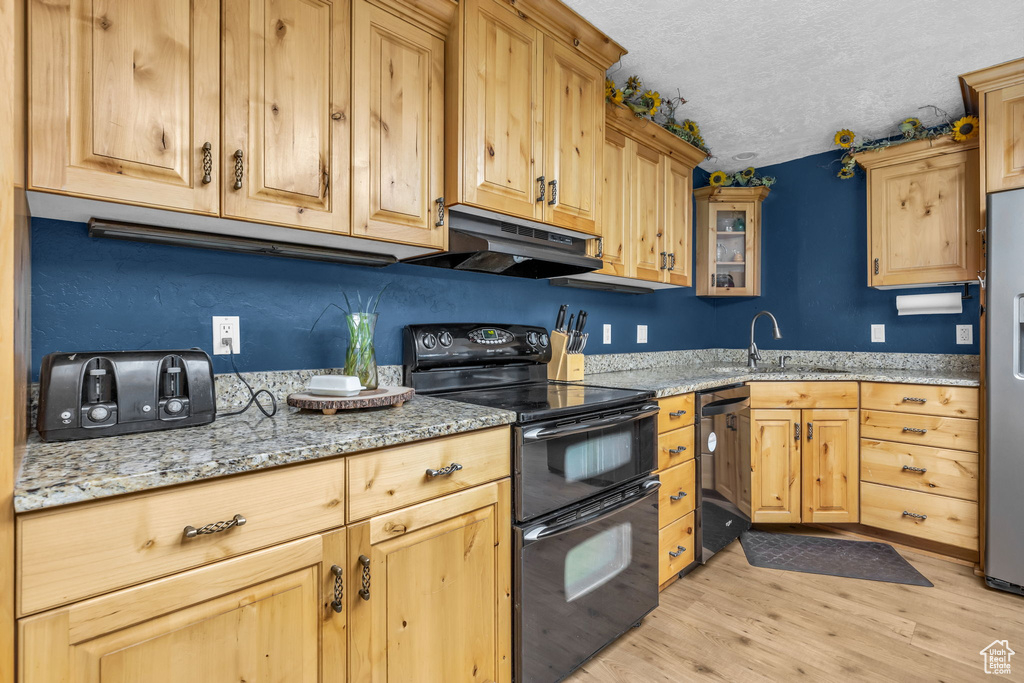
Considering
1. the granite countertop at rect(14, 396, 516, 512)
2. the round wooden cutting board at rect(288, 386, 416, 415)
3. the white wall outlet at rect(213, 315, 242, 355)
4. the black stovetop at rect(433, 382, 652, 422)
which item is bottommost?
the granite countertop at rect(14, 396, 516, 512)

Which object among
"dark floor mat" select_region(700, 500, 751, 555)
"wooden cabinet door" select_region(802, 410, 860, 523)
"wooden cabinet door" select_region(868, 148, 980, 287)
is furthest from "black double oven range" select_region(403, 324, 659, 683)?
"wooden cabinet door" select_region(868, 148, 980, 287)

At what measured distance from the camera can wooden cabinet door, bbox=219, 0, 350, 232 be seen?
1259 mm

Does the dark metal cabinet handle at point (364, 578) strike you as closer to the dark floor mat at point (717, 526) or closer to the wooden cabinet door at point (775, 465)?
the dark floor mat at point (717, 526)

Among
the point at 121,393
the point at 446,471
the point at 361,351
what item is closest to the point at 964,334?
the point at 446,471

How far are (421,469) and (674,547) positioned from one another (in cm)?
→ 147

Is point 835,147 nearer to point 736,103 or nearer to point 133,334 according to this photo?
point 736,103

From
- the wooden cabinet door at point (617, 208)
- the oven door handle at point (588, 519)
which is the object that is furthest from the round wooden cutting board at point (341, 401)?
the wooden cabinet door at point (617, 208)

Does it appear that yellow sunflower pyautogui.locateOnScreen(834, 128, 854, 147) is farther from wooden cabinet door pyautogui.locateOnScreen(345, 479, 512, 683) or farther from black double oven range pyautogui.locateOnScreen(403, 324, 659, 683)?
wooden cabinet door pyautogui.locateOnScreen(345, 479, 512, 683)

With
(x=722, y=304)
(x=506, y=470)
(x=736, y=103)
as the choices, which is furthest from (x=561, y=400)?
(x=722, y=304)

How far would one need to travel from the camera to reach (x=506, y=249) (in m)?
1.77

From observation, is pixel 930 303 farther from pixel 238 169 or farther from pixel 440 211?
pixel 238 169

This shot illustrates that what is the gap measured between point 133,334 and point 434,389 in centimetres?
96

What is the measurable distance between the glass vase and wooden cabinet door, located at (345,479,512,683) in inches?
19.5

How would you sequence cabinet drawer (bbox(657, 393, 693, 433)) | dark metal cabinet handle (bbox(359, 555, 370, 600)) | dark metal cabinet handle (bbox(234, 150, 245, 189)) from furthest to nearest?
cabinet drawer (bbox(657, 393, 693, 433)), dark metal cabinet handle (bbox(234, 150, 245, 189)), dark metal cabinet handle (bbox(359, 555, 370, 600))
